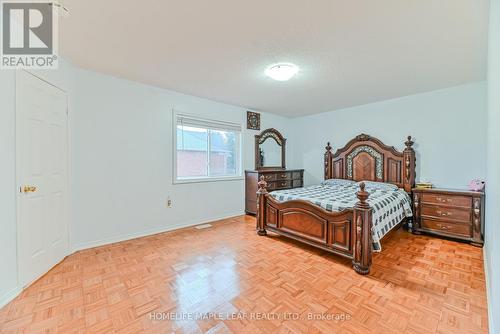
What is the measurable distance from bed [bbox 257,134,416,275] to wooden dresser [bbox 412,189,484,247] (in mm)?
202

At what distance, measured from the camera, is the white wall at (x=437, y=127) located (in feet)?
10.9

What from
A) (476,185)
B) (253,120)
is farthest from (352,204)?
(253,120)

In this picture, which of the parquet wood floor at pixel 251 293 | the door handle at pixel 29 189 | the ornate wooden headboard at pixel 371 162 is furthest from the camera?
the ornate wooden headboard at pixel 371 162

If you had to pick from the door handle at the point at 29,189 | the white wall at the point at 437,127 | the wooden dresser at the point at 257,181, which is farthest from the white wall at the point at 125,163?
the white wall at the point at 437,127

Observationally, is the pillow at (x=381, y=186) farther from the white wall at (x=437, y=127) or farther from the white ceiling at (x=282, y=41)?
the white ceiling at (x=282, y=41)

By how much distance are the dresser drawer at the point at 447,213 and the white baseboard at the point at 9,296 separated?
5.01 metres

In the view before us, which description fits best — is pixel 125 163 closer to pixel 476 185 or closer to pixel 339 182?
pixel 339 182

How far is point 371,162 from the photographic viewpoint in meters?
4.35

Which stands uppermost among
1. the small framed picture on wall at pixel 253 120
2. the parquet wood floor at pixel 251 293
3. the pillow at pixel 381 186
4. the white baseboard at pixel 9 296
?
the small framed picture on wall at pixel 253 120

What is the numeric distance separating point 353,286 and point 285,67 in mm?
2477

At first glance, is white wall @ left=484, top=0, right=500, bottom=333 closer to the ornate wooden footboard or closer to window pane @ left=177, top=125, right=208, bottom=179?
the ornate wooden footboard

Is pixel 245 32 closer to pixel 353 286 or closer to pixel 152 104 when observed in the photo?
pixel 152 104

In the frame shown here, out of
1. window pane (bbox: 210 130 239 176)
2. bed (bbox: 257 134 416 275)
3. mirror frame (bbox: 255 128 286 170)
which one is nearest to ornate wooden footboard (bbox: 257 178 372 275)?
bed (bbox: 257 134 416 275)

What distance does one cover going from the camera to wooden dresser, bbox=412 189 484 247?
9.84 ft
